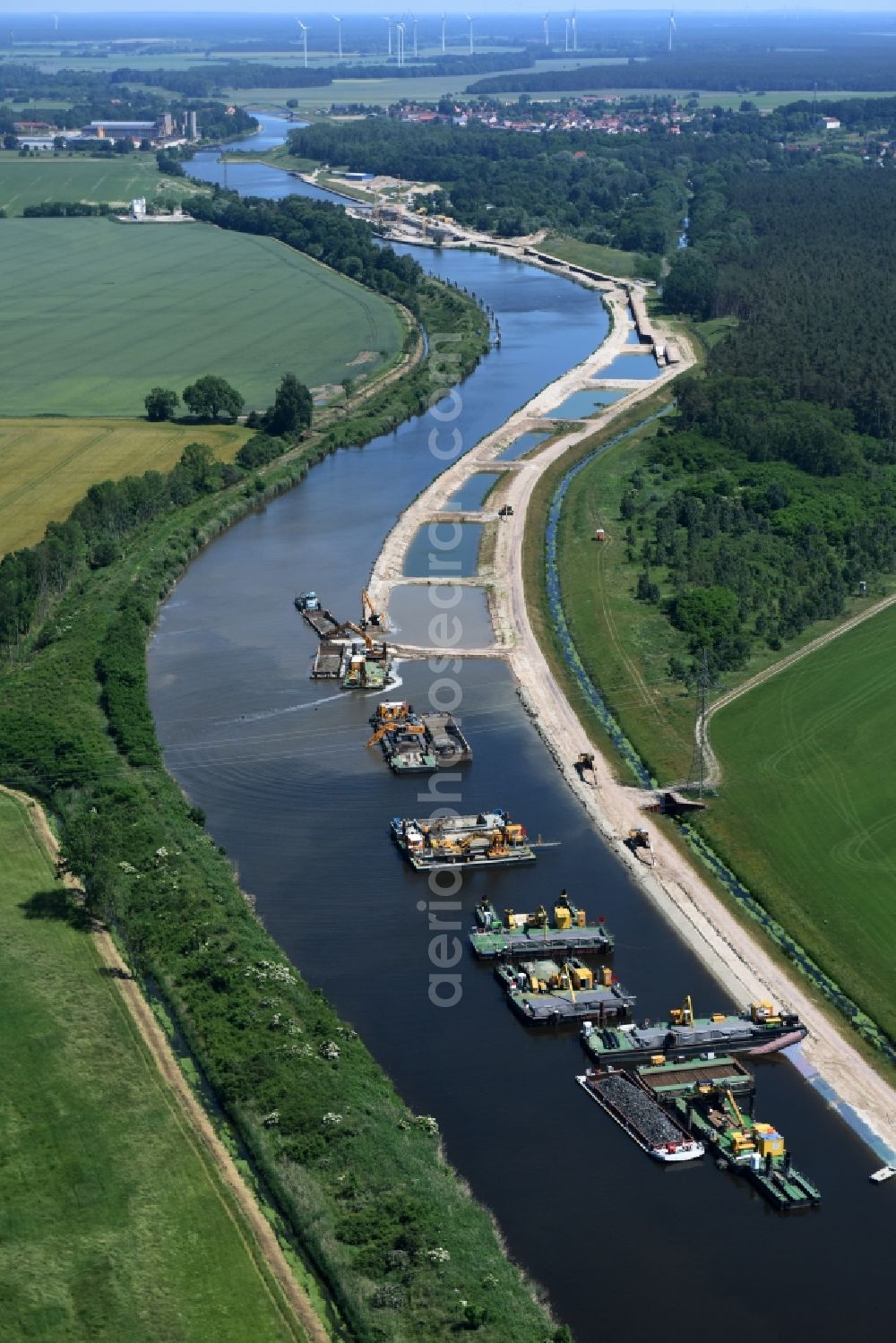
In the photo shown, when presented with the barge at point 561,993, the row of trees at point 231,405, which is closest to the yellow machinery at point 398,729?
the barge at point 561,993

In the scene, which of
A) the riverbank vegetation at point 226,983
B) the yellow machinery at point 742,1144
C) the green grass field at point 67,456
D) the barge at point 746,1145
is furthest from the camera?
the green grass field at point 67,456

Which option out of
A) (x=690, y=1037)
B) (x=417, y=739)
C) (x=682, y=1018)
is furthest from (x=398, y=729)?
(x=690, y=1037)

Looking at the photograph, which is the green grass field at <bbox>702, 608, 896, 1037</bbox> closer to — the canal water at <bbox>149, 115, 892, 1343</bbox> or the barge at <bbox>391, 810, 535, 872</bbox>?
the canal water at <bbox>149, 115, 892, 1343</bbox>

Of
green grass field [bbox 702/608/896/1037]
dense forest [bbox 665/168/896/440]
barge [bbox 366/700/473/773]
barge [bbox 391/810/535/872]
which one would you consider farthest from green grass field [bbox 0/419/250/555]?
green grass field [bbox 702/608/896/1037]

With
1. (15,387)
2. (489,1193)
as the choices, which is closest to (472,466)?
(15,387)

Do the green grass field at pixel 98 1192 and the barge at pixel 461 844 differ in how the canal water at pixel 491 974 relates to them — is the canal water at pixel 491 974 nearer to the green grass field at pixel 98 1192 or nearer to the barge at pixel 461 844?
the barge at pixel 461 844
